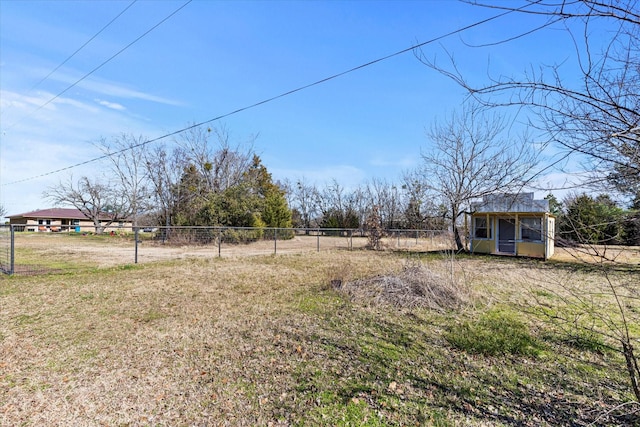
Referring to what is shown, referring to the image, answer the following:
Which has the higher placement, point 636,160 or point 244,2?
point 244,2

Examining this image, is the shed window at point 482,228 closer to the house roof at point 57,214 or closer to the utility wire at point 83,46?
the utility wire at point 83,46

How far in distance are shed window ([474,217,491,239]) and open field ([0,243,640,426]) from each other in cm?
912

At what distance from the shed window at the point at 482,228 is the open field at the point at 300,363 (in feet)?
29.9

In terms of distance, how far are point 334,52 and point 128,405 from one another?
22.5ft

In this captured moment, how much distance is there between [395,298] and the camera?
5512 mm

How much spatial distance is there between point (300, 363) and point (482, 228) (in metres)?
14.0

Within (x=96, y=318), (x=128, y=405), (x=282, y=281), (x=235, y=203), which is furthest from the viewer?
(x=235, y=203)

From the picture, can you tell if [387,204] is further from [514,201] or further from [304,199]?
[514,201]

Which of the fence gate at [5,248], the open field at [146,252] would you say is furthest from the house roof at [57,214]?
the fence gate at [5,248]

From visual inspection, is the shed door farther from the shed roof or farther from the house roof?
the house roof

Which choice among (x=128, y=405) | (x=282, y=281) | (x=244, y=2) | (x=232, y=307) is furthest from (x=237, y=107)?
(x=128, y=405)

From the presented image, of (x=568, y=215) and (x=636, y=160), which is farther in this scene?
(x=568, y=215)

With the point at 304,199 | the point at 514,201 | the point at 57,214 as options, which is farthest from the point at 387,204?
the point at 57,214

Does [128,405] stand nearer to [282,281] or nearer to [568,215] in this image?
[568,215]
